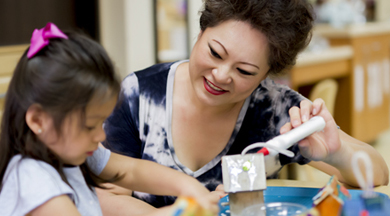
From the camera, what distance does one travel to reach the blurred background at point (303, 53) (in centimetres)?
271

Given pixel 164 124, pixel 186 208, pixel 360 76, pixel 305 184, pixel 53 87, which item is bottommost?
pixel 360 76

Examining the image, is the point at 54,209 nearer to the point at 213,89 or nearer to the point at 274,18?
the point at 213,89

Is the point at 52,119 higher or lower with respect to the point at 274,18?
lower

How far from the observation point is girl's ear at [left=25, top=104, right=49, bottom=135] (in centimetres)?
78

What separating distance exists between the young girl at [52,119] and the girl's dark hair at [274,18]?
1.37 ft

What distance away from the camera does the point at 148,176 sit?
3.28ft

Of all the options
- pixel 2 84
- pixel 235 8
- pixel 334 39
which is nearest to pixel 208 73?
pixel 235 8

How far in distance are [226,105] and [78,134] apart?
0.57 metres

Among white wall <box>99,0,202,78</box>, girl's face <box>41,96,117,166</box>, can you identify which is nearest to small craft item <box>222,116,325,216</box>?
girl's face <box>41,96,117,166</box>

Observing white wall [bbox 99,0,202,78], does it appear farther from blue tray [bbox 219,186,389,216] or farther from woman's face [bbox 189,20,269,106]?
blue tray [bbox 219,186,389,216]

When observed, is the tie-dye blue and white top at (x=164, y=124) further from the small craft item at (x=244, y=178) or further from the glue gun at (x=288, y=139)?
the small craft item at (x=244, y=178)

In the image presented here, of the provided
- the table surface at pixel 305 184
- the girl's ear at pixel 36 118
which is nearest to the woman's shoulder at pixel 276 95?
the table surface at pixel 305 184

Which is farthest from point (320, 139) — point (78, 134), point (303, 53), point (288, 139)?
point (303, 53)

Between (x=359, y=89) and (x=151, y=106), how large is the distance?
3071 mm
